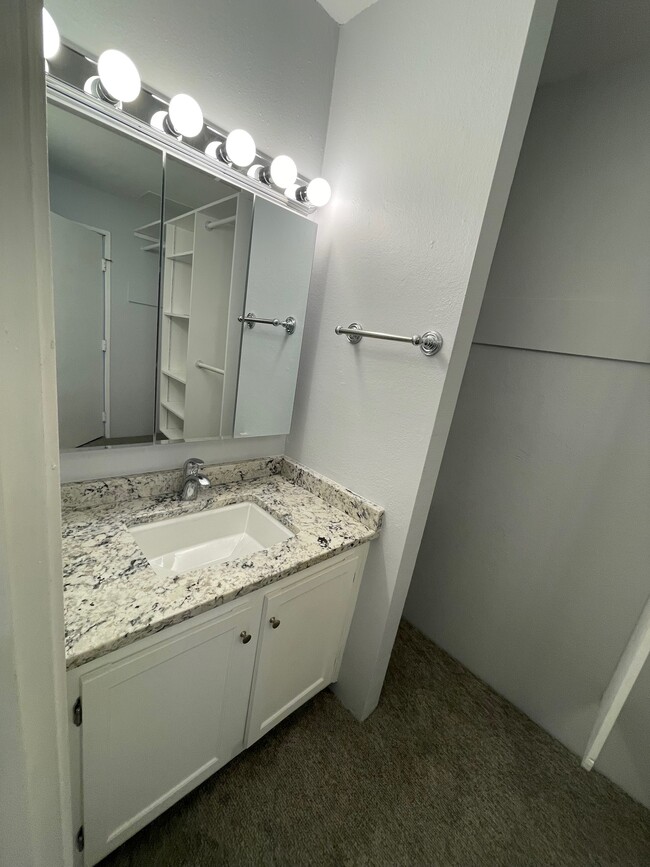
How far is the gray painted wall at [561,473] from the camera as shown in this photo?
3.90 ft

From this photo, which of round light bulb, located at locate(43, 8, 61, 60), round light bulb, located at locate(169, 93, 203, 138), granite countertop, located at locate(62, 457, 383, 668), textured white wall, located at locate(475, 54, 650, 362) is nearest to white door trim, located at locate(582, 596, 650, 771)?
granite countertop, located at locate(62, 457, 383, 668)

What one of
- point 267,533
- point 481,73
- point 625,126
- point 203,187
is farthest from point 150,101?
point 625,126

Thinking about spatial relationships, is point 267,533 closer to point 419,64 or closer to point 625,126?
point 419,64

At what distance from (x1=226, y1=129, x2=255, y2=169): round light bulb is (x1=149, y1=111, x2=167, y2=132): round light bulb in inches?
6.8

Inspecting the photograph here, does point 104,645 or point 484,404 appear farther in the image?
point 484,404

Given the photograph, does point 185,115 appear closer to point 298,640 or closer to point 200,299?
point 200,299

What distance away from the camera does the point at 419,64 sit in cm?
104

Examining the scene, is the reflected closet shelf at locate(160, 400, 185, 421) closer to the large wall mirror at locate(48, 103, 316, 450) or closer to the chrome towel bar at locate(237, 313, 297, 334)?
the large wall mirror at locate(48, 103, 316, 450)

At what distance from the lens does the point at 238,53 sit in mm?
1083

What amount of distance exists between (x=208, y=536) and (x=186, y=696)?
465 mm

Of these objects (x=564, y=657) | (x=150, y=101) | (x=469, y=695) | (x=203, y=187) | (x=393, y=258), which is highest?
(x=150, y=101)

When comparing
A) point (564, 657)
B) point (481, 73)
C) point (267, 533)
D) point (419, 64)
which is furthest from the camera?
point (564, 657)

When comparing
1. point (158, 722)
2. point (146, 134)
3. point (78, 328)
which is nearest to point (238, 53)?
point (146, 134)

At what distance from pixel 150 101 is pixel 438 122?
787mm
